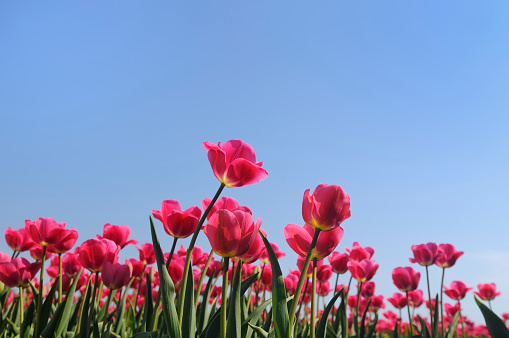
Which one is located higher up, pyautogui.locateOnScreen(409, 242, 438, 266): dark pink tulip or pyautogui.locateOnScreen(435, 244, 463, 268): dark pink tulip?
pyautogui.locateOnScreen(435, 244, 463, 268): dark pink tulip

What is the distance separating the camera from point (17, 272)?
8.37ft

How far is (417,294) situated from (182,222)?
14.5 ft

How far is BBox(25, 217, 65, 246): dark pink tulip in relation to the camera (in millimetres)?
2330

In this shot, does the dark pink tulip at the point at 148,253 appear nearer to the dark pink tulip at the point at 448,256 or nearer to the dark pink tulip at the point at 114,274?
the dark pink tulip at the point at 114,274

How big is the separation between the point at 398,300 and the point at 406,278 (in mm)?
2014

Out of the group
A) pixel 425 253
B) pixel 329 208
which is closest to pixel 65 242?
pixel 329 208

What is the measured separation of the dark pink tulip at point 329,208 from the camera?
1369 mm

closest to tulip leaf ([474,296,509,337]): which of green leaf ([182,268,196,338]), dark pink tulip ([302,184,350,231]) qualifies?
dark pink tulip ([302,184,350,231])

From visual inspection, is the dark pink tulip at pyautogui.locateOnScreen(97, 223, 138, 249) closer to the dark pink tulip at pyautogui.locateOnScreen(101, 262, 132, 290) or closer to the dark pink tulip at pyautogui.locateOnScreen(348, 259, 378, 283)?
the dark pink tulip at pyautogui.locateOnScreen(101, 262, 132, 290)

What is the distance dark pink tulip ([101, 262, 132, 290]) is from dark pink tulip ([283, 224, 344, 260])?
930 mm

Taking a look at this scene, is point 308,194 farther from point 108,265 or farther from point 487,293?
point 487,293

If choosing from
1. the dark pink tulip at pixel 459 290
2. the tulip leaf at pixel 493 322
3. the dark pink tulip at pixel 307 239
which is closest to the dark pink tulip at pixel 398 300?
the dark pink tulip at pixel 459 290

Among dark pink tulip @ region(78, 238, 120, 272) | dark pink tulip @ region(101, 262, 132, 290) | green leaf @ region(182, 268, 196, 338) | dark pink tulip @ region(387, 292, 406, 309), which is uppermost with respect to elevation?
dark pink tulip @ region(387, 292, 406, 309)

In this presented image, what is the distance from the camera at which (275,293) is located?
1.36m
